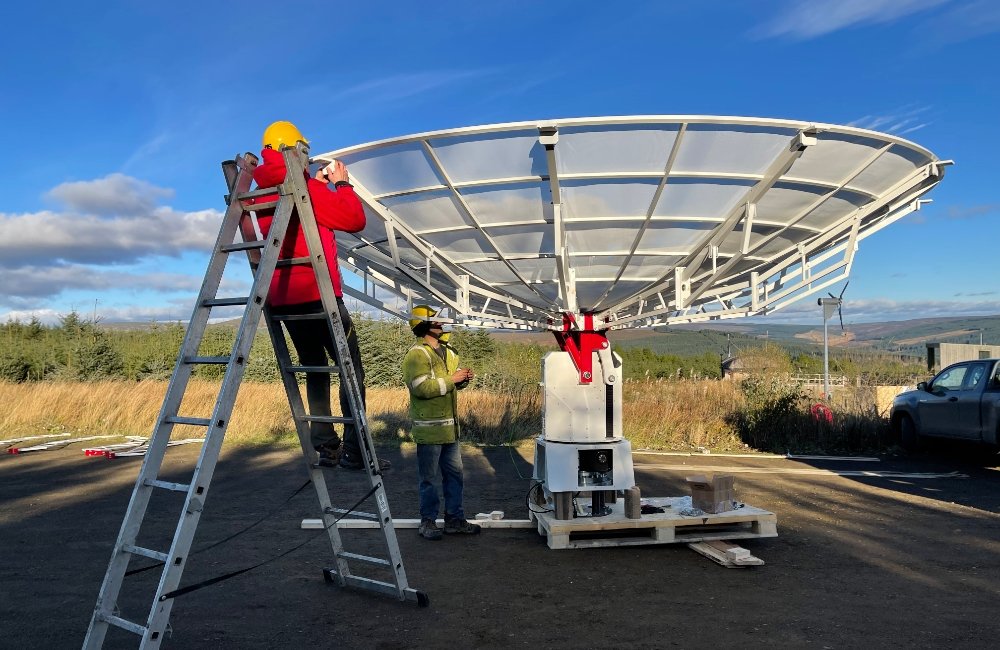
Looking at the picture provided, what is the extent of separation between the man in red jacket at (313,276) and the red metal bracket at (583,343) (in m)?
2.36

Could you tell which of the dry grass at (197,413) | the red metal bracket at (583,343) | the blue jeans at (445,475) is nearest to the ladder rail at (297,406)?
the blue jeans at (445,475)

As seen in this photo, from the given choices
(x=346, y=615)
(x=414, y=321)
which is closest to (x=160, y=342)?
(x=414, y=321)

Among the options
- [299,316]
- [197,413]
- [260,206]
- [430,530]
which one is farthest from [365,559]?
[197,413]

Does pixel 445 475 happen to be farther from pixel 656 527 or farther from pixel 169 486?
pixel 169 486

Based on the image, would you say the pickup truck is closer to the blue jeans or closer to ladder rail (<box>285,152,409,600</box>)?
the blue jeans

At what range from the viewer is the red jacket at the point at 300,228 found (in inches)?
184

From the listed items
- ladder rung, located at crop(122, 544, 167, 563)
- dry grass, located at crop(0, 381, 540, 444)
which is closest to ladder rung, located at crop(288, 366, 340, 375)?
ladder rung, located at crop(122, 544, 167, 563)

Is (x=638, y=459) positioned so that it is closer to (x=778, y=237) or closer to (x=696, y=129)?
(x=778, y=237)

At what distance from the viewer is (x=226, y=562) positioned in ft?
20.6

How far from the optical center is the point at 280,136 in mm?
4836

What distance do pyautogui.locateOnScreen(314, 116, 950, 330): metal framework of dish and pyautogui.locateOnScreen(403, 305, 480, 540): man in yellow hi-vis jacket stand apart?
1.80 ft

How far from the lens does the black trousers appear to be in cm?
491

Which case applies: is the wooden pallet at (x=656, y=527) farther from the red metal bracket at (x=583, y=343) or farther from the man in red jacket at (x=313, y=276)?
the man in red jacket at (x=313, y=276)

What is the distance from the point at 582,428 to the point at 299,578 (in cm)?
276
